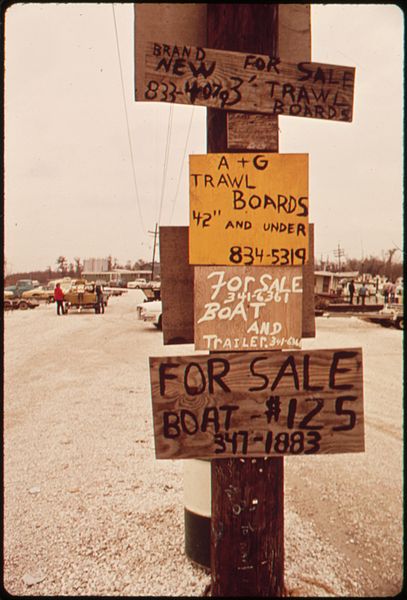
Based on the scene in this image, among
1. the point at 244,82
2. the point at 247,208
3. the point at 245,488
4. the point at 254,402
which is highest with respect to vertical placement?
the point at 244,82

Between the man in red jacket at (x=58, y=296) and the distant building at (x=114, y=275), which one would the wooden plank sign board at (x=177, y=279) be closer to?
the man in red jacket at (x=58, y=296)

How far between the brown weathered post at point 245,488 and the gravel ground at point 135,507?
3.15 feet

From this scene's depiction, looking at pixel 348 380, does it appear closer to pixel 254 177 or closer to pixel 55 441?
pixel 254 177

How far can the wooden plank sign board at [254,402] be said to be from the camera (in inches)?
80.4

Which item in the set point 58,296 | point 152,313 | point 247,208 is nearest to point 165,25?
point 247,208

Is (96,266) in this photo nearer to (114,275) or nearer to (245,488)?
(114,275)

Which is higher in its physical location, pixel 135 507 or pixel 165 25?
pixel 165 25

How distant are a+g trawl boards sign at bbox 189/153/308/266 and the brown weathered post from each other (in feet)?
0.35

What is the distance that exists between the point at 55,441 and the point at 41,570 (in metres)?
2.78

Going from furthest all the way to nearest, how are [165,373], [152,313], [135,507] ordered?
[152,313] → [135,507] → [165,373]

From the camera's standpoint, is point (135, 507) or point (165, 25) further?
point (135, 507)

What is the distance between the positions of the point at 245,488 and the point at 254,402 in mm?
399

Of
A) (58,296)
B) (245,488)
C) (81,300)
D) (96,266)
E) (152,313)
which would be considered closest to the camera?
(245,488)

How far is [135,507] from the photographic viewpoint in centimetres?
415
